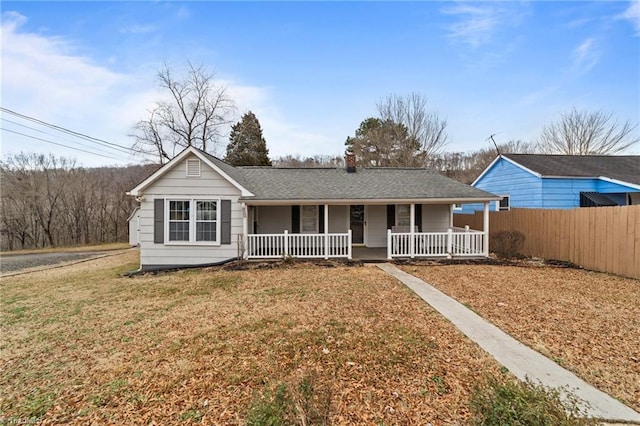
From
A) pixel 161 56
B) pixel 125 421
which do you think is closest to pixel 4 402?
pixel 125 421

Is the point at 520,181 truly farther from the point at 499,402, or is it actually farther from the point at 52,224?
the point at 52,224

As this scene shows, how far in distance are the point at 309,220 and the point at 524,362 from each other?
30.9 feet

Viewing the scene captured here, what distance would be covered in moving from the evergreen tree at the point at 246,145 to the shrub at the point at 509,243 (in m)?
22.3

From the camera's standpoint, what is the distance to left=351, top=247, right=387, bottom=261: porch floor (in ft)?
35.0

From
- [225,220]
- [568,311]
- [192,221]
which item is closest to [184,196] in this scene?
[192,221]

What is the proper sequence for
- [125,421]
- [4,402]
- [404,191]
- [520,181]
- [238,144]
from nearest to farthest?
[125,421], [4,402], [404,191], [520,181], [238,144]

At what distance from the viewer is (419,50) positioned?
14492mm

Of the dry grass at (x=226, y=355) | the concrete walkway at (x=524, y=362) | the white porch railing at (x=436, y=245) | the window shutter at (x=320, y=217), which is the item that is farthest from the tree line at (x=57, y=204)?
the concrete walkway at (x=524, y=362)

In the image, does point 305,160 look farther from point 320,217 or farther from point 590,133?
point 590,133

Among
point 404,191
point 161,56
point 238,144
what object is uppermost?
point 161,56

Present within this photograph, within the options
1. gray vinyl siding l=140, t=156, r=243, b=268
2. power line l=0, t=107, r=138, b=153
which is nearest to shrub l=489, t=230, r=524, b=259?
gray vinyl siding l=140, t=156, r=243, b=268

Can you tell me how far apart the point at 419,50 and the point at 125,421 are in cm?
1695

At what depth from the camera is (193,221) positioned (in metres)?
10.0

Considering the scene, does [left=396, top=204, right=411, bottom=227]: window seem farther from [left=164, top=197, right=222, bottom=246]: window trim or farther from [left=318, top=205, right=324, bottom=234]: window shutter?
[left=164, top=197, right=222, bottom=246]: window trim
